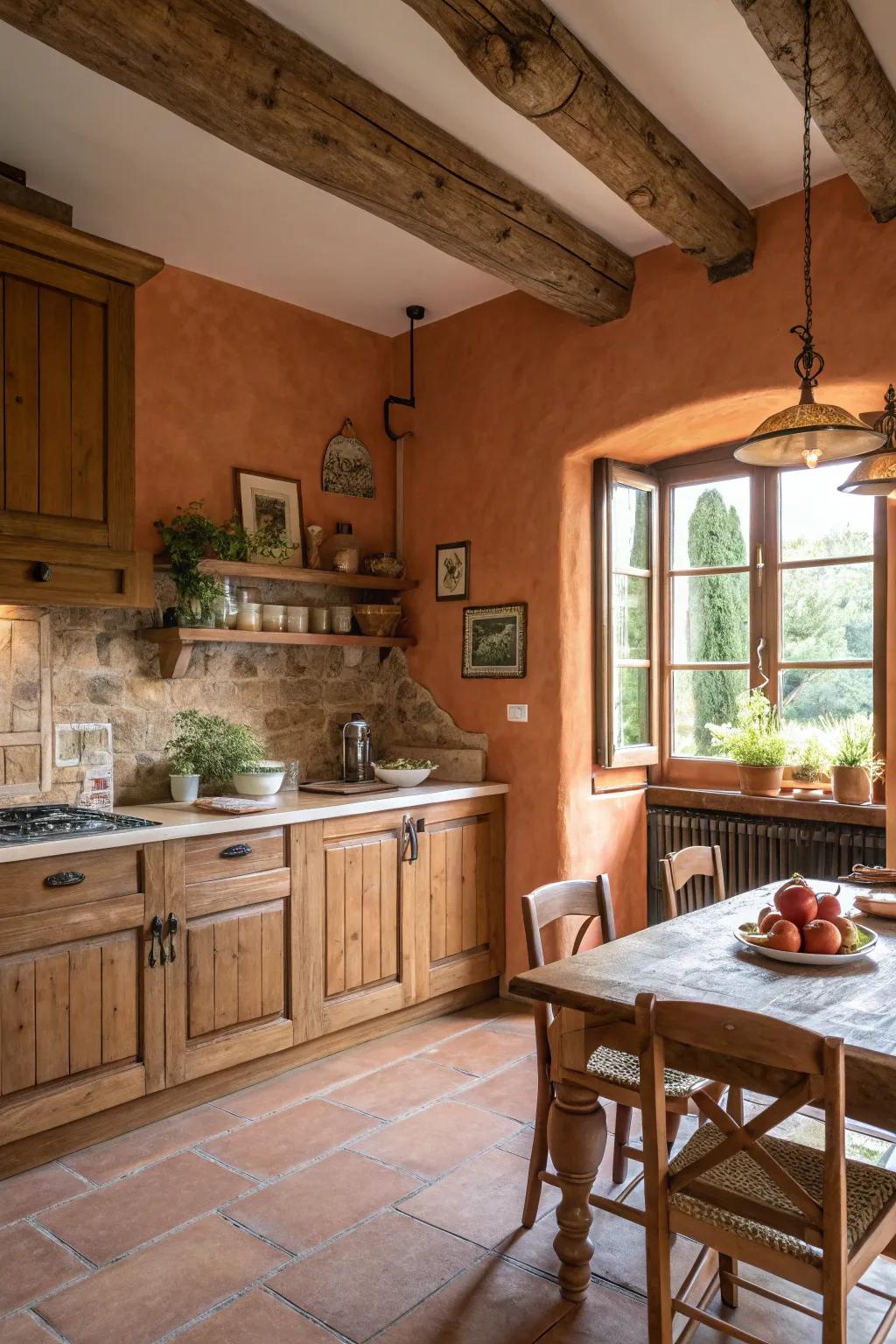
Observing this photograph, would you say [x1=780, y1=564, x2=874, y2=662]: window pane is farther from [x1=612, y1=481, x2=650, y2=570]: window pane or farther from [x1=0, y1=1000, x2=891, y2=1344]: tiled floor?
[x1=0, y1=1000, x2=891, y2=1344]: tiled floor

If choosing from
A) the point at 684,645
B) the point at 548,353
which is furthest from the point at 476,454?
the point at 684,645

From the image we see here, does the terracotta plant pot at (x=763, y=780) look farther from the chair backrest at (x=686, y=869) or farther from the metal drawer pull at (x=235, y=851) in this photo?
the metal drawer pull at (x=235, y=851)

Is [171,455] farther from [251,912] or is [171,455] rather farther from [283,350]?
[251,912]

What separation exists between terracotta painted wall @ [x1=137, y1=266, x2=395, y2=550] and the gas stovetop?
1105mm

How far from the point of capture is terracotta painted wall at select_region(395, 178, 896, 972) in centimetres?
343

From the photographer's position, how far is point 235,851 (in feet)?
10.7

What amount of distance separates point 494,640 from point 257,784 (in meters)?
1.28

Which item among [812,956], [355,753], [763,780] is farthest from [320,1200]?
[763,780]

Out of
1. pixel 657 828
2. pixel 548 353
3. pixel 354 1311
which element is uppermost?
pixel 548 353

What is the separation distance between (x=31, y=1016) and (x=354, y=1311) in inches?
48.7

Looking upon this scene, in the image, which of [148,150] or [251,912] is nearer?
[148,150]

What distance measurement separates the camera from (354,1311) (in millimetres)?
2123

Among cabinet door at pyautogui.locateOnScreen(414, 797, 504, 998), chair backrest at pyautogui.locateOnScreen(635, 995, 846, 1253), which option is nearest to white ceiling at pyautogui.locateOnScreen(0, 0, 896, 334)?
cabinet door at pyautogui.locateOnScreen(414, 797, 504, 998)

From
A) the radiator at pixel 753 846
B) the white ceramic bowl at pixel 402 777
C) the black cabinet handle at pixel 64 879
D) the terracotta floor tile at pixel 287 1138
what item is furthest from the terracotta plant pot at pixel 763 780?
the black cabinet handle at pixel 64 879
